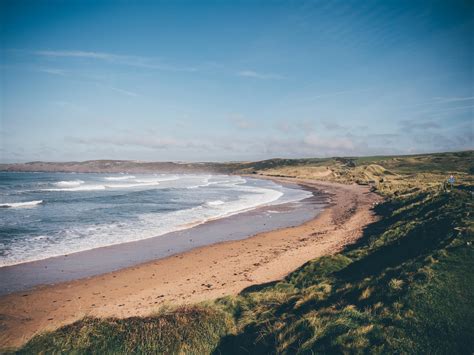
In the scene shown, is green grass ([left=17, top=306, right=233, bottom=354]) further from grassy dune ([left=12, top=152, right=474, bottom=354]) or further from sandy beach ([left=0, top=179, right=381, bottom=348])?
sandy beach ([left=0, top=179, right=381, bottom=348])

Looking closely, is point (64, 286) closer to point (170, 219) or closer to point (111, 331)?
point (111, 331)

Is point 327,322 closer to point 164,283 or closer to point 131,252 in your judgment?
point 164,283

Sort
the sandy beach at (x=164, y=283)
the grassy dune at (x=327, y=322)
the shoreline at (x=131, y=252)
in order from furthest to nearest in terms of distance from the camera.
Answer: the shoreline at (x=131, y=252) → the sandy beach at (x=164, y=283) → the grassy dune at (x=327, y=322)

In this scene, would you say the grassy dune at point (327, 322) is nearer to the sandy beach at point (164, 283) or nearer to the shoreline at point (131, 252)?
the sandy beach at point (164, 283)

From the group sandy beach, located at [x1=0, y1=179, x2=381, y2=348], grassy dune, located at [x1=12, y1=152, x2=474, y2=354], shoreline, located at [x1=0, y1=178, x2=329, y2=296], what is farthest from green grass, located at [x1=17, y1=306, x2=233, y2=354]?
shoreline, located at [x1=0, y1=178, x2=329, y2=296]

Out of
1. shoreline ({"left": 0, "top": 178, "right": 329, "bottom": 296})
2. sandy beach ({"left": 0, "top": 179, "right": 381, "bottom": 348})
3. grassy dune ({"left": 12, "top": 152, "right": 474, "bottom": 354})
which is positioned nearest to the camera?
grassy dune ({"left": 12, "top": 152, "right": 474, "bottom": 354})

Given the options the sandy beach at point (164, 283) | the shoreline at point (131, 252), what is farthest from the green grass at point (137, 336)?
the shoreline at point (131, 252)

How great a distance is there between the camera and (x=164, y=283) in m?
11.7

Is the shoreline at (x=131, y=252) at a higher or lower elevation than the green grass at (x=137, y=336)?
lower

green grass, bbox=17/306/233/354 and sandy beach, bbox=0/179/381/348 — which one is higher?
green grass, bbox=17/306/233/354

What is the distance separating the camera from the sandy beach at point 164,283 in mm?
9031

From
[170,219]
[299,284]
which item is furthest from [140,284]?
[170,219]

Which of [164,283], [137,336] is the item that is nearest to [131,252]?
[164,283]

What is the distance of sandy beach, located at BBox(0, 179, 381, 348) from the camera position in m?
9.03
